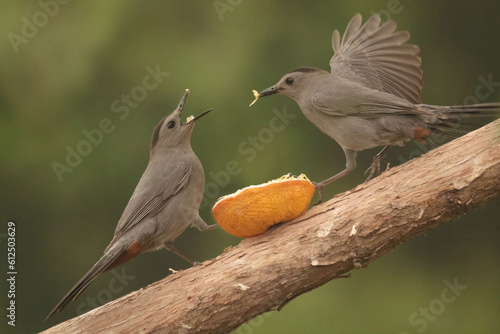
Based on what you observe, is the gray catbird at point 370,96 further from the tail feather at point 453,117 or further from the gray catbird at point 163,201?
the gray catbird at point 163,201

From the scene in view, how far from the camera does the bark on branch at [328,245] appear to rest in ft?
8.04

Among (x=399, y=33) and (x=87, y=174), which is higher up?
(x=87, y=174)

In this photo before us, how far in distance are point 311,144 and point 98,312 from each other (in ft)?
6.79

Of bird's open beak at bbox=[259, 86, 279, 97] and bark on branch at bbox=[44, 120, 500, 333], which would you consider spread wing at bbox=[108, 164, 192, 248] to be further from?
bird's open beak at bbox=[259, 86, 279, 97]

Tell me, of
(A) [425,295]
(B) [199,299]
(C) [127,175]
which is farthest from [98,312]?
(A) [425,295]

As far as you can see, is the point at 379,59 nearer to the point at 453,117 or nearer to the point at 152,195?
the point at 453,117

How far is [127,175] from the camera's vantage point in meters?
4.21

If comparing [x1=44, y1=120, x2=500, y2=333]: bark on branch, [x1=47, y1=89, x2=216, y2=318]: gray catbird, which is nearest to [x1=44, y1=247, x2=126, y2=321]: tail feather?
[x1=47, y1=89, x2=216, y2=318]: gray catbird

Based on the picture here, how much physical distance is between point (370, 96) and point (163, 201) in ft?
3.44

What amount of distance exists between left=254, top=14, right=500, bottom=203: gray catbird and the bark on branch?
0.82 feet

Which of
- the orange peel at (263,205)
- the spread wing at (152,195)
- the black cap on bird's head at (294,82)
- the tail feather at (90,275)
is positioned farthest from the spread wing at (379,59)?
the tail feather at (90,275)

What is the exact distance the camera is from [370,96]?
293 centimetres

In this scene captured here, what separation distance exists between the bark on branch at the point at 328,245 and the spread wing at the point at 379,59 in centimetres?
61

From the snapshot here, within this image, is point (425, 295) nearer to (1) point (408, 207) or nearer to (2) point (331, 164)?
(2) point (331, 164)
